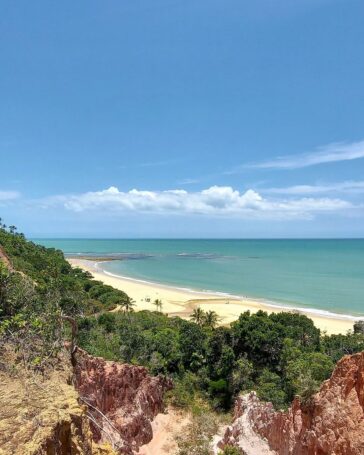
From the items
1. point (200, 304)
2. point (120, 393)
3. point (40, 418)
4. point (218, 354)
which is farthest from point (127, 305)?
point (40, 418)

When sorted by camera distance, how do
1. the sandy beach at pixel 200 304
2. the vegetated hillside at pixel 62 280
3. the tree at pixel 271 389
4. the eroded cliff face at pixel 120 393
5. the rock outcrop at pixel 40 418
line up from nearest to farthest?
the rock outcrop at pixel 40 418
the eroded cliff face at pixel 120 393
the tree at pixel 271 389
the vegetated hillside at pixel 62 280
the sandy beach at pixel 200 304

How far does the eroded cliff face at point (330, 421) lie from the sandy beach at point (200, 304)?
3573 cm

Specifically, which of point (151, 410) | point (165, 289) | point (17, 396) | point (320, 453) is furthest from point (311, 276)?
point (17, 396)

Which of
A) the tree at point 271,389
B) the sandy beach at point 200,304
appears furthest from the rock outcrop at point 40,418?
the sandy beach at point 200,304

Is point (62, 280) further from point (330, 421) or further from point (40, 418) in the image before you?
Answer: point (40, 418)

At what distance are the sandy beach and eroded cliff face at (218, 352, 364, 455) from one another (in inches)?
1407

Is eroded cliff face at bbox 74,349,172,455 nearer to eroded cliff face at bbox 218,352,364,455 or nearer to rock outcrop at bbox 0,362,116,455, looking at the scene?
eroded cliff face at bbox 218,352,364,455

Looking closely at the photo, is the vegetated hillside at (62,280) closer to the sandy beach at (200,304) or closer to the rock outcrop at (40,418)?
the sandy beach at (200,304)

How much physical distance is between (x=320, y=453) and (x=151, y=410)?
41.3 ft

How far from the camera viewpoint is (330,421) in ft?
38.1

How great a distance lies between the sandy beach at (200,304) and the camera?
2046 inches

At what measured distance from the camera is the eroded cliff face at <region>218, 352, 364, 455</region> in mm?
10945

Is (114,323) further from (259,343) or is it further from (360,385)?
(360,385)

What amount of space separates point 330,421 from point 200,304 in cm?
5496
